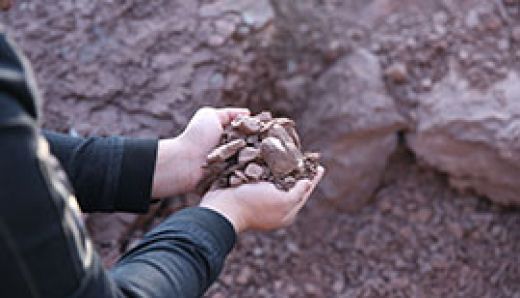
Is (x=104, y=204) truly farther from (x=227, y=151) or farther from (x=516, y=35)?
(x=516, y=35)

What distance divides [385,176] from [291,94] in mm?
333

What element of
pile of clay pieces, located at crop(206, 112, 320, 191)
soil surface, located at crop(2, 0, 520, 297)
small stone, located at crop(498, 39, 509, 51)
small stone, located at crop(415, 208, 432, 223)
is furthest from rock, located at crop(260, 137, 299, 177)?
small stone, located at crop(498, 39, 509, 51)

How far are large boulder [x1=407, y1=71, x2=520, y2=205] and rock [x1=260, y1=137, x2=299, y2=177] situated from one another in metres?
0.77

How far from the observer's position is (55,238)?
954 mm

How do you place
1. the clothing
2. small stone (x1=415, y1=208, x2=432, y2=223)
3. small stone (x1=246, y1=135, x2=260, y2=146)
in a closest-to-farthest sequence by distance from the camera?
the clothing → small stone (x1=246, y1=135, x2=260, y2=146) → small stone (x1=415, y1=208, x2=432, y2=223)

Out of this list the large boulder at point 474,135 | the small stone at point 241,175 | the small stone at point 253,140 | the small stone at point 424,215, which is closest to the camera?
the small stone at point 241,175

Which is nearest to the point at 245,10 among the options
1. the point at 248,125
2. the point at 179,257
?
the point at 248,125

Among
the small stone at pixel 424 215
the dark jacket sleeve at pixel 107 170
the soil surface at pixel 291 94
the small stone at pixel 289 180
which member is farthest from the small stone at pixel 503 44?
the dark jacket sleeve at pixel 107 170

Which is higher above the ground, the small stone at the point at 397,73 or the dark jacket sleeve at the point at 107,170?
the dark jacket sleeve at the point at 107,170

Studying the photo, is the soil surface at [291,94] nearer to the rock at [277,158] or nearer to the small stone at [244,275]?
the small stone at [244,275]

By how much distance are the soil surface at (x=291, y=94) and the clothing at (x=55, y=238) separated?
35.3 inches

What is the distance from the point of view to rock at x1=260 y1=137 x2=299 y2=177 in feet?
4.75

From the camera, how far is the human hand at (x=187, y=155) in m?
1.52

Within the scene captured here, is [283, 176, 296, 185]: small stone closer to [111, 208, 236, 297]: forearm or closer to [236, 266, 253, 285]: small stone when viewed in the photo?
[111, 208, 236, 297]: forearm
